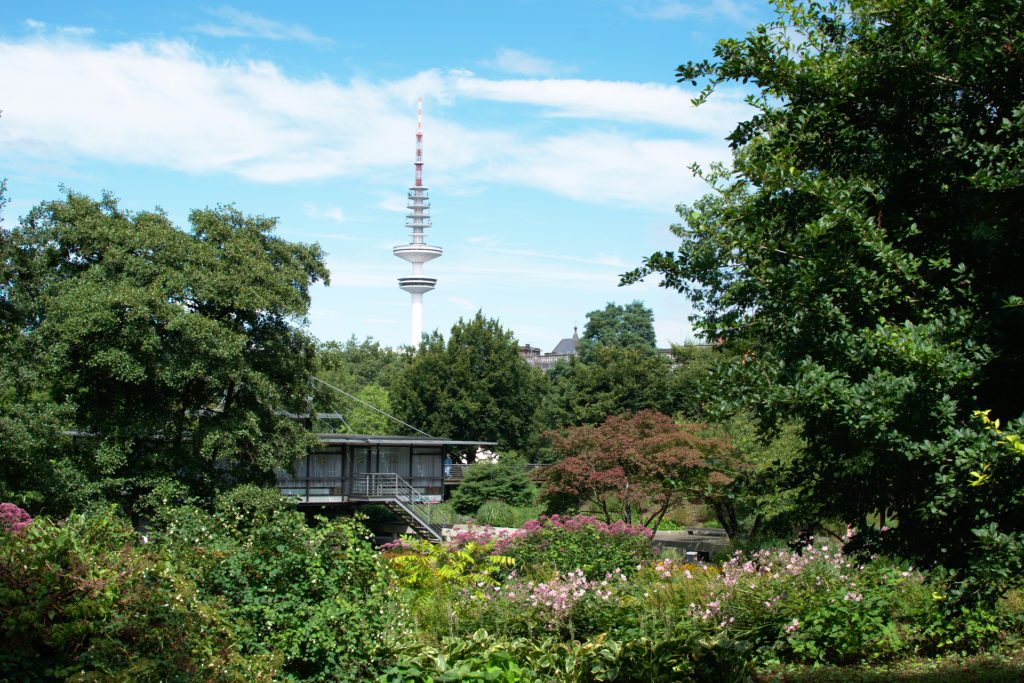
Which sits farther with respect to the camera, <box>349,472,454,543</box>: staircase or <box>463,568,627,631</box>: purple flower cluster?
<box>349,472,454,543</box>: staircase

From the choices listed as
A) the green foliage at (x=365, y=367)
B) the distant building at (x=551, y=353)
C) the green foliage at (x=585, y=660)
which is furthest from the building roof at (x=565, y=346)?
the green foliage at (x=585, y=660)

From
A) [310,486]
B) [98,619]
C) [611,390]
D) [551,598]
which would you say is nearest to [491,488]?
[310,486]

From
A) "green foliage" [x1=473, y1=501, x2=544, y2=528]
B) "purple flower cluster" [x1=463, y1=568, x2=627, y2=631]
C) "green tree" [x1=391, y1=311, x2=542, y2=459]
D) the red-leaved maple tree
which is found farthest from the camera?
"green tree" [x1=391, y1=311, x2=542, y2=459]

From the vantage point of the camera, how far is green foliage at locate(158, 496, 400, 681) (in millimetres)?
6242

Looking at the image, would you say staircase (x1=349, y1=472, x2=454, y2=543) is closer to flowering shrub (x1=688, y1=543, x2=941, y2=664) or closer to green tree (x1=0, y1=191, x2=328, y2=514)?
green tree (x1=0, y1=191, x2=328, y2=514)

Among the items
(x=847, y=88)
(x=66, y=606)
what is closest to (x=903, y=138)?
(x=847, y=88)

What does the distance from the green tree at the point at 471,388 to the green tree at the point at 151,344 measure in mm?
18651

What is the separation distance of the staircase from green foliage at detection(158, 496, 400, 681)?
18.9m

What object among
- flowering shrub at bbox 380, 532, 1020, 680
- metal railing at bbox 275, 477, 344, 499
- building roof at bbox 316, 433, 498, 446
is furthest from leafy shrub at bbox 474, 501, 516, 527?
flowering shrub at bbox 380, 532, 1020, 680

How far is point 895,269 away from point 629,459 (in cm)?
1758

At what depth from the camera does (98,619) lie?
5.00 metres

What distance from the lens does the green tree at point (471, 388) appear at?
133ft

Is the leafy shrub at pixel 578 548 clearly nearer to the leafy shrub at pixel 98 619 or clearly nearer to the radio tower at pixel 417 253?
the leafy shrub at pixel 98 619

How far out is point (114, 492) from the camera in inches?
747
